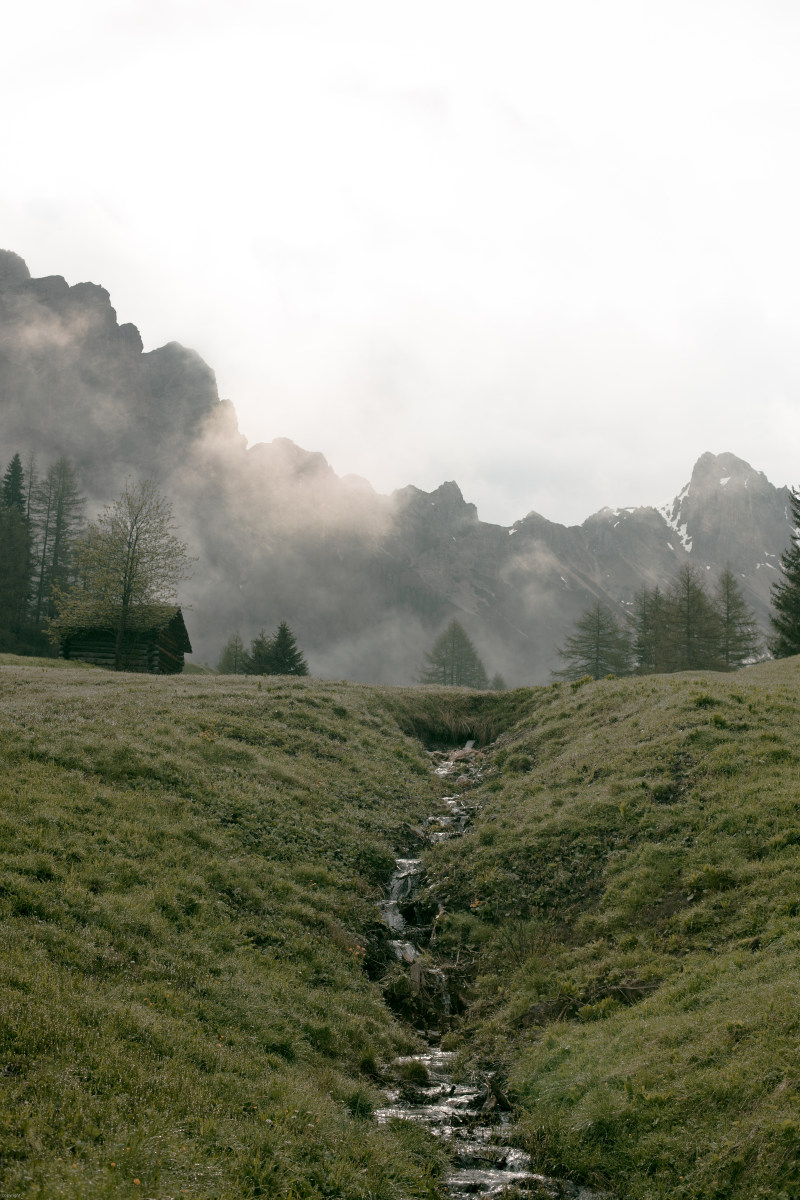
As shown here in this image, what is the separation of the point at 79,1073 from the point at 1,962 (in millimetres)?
2090

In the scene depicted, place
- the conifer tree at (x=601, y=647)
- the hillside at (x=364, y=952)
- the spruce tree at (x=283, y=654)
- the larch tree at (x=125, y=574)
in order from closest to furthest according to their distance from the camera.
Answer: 1. the hillside at (x=364, y=952)
2. the larch tree at (x=125, y=574)
3. the spruce tree at (x=283, y=654)
4. the conifer tree at (x=601, y=647)

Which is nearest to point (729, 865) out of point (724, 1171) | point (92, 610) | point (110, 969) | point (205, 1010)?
point (724, 1171)

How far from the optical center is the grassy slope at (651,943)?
886cm

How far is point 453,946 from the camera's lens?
16.5 m

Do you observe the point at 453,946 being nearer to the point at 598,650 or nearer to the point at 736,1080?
the point at 736,1080

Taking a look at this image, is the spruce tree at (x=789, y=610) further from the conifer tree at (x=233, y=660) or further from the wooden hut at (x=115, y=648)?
the conifer tree at (x=233, y=660)

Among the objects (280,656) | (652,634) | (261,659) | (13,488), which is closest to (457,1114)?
(280,656)

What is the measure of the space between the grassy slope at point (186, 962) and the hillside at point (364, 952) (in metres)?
0.05

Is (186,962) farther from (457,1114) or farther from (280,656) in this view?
(280,656)

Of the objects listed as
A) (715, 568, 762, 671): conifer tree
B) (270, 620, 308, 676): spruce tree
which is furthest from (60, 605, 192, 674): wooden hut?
(715, 568, 762, 671): conifer tree

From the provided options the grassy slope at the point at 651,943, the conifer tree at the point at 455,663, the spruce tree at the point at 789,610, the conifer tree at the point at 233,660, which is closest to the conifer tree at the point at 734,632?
the spruce tree at the point at 789,610

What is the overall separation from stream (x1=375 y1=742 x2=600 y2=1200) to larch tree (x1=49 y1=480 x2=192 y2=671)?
122ft

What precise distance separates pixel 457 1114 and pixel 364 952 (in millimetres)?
5041

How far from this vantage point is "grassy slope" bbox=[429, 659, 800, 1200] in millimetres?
8859
